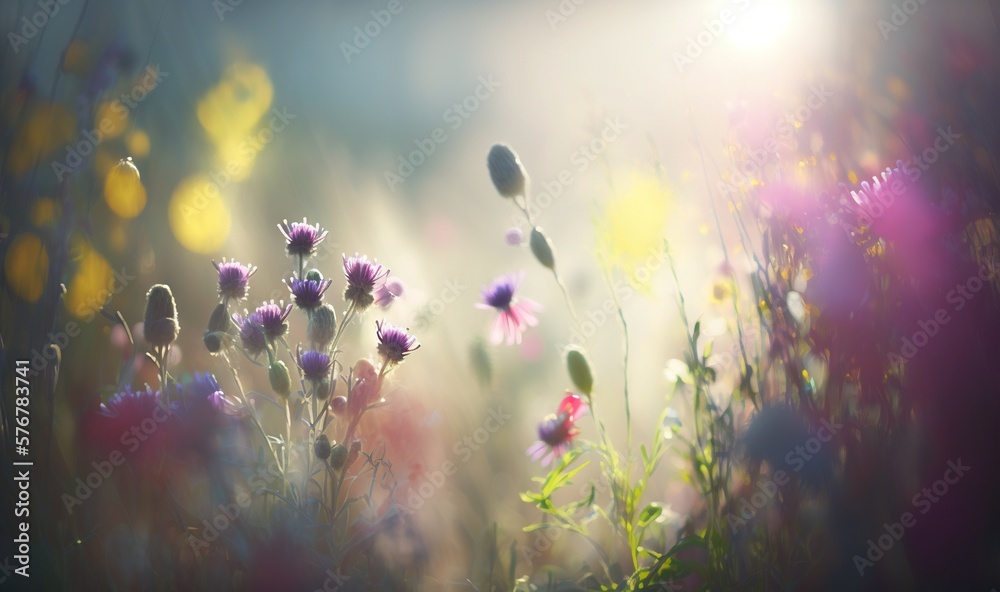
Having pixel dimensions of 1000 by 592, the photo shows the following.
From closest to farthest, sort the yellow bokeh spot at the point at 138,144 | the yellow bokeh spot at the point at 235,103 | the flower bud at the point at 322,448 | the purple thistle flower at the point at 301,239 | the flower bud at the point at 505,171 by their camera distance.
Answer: the flower bud at the point at 322,448, the purple thistle flower at the point at 301,239, the flower bud at the point at 505,171, the yellow bokeh spot at the point at 138,144, the yellow bokeh spot at the point at 235,103

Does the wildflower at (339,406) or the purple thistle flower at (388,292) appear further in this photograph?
the purple thistle flower at (388,292)

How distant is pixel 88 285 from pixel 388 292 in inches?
19.5

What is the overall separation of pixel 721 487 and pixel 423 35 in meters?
1.76

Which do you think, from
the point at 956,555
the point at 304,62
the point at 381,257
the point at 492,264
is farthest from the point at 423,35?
the point at 956,555

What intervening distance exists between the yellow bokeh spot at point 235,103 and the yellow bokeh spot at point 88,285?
0.38m

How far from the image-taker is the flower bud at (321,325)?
773mm

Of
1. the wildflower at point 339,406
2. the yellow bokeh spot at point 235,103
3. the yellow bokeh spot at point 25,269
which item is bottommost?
the wildflower at point 339,406

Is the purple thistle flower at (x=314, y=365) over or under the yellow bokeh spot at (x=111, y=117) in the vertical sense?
under

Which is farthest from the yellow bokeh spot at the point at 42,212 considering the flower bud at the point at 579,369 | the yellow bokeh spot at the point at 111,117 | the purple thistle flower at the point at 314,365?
the flower bud at the point at 579,369

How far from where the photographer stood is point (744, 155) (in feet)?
2.79

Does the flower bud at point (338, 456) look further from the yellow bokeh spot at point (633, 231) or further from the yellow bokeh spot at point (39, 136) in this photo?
the yellow bokeh spot at point (39, 136)

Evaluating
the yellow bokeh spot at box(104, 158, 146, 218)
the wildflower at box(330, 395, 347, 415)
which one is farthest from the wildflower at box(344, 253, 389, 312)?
the yellow bokeh spot at box(104, 158, 146, 218)

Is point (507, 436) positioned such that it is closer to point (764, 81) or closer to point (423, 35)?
point (764, 81)

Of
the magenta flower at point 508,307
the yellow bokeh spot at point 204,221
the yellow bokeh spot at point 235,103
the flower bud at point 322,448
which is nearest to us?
the flower bud at point 322,448
